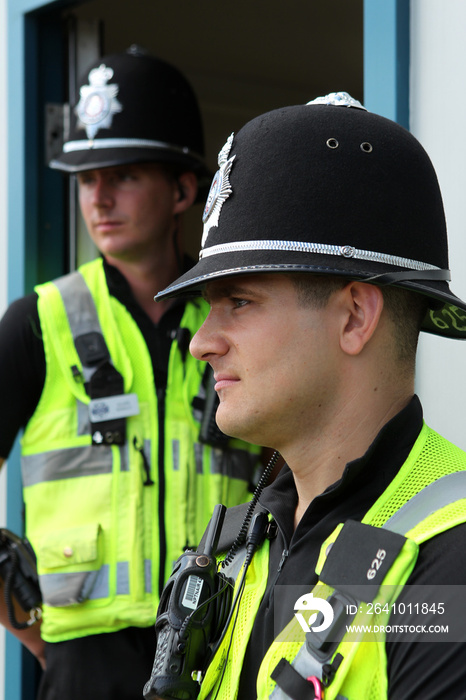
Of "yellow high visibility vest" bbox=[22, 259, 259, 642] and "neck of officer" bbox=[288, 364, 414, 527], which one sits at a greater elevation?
"neck of officer" bbox=[288, 364, 414, 527]

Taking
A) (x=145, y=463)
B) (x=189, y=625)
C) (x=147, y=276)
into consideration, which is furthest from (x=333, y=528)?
(x=147, y=276)

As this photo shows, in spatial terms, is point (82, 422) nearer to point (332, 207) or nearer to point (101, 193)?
point (101, 193)

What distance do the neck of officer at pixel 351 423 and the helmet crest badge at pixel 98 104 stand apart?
187 cm

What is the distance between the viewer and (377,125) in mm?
1578

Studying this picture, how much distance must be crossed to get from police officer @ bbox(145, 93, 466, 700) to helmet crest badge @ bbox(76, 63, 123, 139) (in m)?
1.59

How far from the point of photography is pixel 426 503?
1354mm

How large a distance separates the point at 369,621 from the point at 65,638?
1691 millimetres

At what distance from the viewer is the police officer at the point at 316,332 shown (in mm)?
1478

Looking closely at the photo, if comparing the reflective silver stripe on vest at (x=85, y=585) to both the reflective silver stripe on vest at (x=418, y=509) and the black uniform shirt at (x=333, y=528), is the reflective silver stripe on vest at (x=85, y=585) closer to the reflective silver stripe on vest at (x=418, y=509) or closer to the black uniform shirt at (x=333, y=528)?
the black uniform shirt at (x=333, y=528)

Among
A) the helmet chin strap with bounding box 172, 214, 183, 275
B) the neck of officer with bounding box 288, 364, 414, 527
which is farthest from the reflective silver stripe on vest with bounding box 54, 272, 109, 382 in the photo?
the neck of officer with bounding box 288, 364, 414, 527

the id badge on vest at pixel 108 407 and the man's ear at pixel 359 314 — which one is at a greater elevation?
the man's ear at pixel 359 314

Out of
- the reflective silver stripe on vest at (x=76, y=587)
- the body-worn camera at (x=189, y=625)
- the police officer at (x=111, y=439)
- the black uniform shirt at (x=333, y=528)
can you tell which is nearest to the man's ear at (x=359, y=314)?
the black uniform shirt at (x=333, y=528)

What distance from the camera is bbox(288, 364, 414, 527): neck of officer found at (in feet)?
5.07

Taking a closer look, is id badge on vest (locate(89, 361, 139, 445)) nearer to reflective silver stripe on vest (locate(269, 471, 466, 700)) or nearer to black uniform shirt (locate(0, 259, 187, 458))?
black uniform shirt (locate(0, 259, 187, 458))
